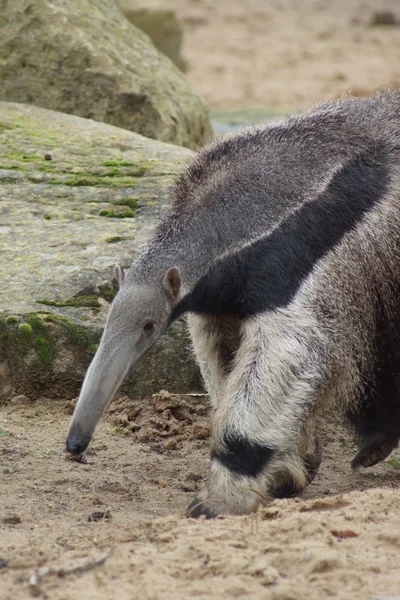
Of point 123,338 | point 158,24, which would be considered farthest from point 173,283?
point 158,24

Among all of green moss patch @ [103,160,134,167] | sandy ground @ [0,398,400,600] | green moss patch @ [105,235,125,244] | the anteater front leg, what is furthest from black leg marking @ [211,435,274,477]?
green moss patch @ [103,160,134,167]

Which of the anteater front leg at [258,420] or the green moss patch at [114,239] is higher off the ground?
the anteater front leg at [258,420]

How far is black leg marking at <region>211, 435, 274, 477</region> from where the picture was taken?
16.8ft

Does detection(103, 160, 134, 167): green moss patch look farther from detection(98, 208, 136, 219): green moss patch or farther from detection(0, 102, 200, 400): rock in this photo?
detection(98, 208, 136, 219): green moss patch

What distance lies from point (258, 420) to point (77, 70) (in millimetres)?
4673

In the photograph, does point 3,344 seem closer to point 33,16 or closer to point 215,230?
point 215,230

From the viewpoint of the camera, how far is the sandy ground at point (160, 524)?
3.76 meters

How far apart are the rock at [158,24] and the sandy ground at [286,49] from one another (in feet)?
12.2

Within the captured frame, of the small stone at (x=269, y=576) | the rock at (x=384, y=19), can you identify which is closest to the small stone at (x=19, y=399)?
the small stone at (x=269, y=576)

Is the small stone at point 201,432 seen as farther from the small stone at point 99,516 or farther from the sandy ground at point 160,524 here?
the small stone at point 99,516

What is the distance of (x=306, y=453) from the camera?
563 cm

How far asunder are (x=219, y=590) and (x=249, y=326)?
1.72 m

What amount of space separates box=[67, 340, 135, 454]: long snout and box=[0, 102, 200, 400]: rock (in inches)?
61.9

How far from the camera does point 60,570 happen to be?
12.6 feet
